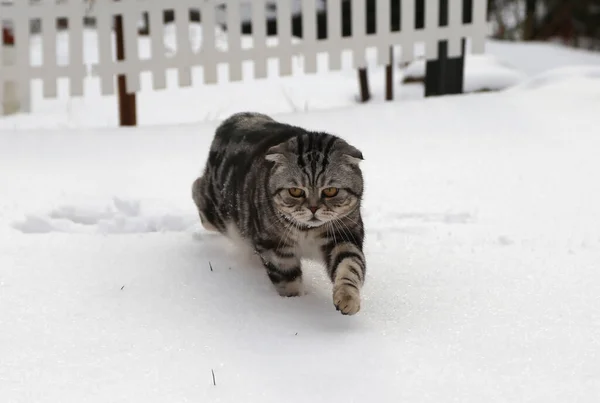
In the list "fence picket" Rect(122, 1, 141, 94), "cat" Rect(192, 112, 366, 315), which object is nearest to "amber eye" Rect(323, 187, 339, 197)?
"cat" Rect(192, 112, 366, 315)

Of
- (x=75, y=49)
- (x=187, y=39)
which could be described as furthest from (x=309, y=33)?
(x=75, y=49)

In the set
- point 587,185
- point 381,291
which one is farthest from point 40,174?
point 587,185

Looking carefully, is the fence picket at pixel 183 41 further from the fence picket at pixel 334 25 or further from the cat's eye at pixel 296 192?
the cat's eye at pixel 296 192

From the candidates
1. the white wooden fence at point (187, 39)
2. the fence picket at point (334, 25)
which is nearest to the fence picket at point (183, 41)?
the white wooden fence at point (187, 39)

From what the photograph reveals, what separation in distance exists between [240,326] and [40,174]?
8.46 feet

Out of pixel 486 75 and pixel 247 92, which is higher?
pixel 486 75

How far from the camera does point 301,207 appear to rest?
313 cm

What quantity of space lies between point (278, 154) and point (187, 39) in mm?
3505

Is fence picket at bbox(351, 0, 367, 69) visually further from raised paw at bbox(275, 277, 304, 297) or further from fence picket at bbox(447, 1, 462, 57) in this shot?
raised paw at bbox(275, 277, 304, 297)

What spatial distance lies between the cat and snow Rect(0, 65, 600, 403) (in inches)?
6.1

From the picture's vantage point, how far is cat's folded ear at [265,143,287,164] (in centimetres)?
323

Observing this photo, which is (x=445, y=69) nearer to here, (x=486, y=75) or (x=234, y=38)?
(x=234, y=38)

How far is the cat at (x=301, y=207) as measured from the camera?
3.14m

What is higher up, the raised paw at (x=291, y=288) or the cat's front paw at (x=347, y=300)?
the cat's front paw at (x=347, y=300)
